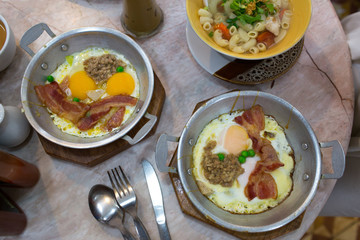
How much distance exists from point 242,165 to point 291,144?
1.15ft

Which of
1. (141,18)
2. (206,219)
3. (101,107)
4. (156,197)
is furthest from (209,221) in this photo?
(141,18)

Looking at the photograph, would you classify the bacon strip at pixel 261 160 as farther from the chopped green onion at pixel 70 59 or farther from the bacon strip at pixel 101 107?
the chopped green onion at pixel 70 59

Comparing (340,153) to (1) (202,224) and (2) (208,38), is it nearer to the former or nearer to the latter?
(1) (202,224)

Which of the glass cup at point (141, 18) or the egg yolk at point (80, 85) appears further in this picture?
the egg yolk at point (80, 85)

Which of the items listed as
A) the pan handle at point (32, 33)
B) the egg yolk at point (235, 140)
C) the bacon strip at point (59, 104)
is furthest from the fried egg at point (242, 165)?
the pan handle at point (32, 33)

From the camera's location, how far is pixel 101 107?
2.06 metres

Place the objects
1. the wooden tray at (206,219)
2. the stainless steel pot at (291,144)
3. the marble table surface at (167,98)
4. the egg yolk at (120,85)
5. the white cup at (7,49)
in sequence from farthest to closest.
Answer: the egg yolk at (120,85), the white cup at (7,49), the marble table surface at (167,98), the wooden tray at (206,219), the stainless steel pot at (291,144)

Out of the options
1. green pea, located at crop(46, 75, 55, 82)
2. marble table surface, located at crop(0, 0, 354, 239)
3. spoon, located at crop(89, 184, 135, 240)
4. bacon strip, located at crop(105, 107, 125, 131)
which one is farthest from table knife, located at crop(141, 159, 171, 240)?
green pea, located at crop(46, 75, 55, 82)

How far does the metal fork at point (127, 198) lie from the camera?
1.84 m

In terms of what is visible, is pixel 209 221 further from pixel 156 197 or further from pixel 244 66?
pixel 244 66

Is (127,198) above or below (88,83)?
below

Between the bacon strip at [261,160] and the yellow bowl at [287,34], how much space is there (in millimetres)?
352

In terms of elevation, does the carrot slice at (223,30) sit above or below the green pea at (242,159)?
above

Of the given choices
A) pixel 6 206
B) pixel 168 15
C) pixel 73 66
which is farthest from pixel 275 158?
pixel 6 206
